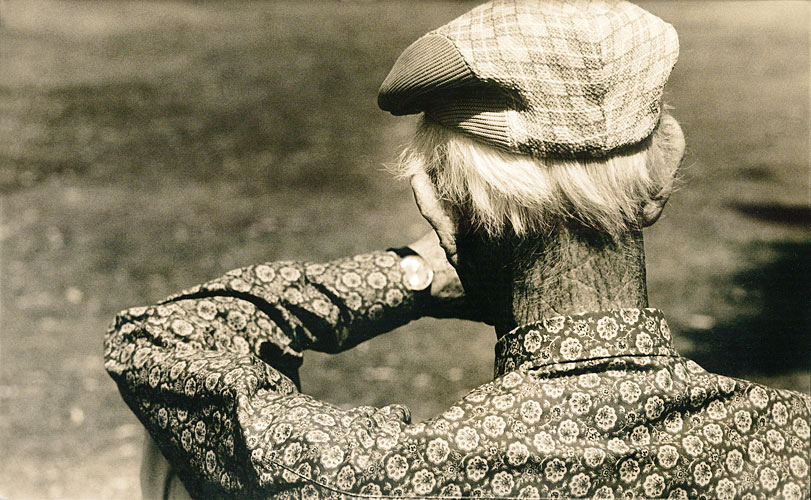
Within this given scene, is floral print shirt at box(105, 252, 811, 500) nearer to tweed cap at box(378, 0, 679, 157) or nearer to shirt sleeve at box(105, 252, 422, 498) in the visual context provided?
Answer: shirt sleeve at box(105, 252, 422, 498)

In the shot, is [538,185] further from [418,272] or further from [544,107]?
[418,272]

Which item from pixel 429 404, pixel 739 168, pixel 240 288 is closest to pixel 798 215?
pixel 739 168

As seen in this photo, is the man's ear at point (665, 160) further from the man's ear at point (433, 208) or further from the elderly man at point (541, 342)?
the man's ear at point (433, 208)

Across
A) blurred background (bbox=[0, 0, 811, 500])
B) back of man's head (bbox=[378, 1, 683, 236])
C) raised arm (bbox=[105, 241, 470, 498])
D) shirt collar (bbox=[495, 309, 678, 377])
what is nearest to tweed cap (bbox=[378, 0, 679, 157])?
back of man's head (bbox=[378, 1, 683, 236])

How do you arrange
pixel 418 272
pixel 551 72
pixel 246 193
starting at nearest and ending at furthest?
1. pixel 551 72
2. pixel 418 272
3. pixel 246 193

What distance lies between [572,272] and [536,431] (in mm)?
155

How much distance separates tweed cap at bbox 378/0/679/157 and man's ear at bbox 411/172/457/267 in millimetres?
83

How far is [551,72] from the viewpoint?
742mm

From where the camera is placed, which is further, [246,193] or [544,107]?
[246,193]

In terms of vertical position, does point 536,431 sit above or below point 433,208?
below

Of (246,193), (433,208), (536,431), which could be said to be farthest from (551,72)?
(246,193)

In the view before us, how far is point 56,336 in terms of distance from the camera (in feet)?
6.48

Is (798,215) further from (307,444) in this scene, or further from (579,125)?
(307,444)

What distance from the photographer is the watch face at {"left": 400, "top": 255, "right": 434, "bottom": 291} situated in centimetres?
108
